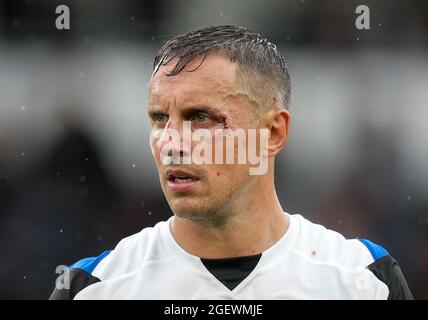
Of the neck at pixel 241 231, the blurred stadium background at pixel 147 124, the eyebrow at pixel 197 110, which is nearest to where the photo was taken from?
the eyebrow at pixel 197 110

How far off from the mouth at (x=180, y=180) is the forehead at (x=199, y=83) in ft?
1.05

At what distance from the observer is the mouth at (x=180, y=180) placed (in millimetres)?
3322

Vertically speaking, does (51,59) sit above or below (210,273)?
above

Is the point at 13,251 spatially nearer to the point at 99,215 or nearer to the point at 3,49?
the point at 99,215

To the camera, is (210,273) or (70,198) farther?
(70,198)

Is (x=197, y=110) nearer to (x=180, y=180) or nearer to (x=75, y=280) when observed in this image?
(x=180, y=180)

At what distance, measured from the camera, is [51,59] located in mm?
7637

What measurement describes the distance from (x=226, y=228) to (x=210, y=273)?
0.27 m

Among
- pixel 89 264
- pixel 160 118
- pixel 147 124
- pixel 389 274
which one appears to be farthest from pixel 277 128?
pixel 147 124

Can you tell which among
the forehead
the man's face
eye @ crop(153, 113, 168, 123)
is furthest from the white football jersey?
the forehead

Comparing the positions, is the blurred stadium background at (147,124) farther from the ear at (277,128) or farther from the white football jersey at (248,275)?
the ear at (277,128)

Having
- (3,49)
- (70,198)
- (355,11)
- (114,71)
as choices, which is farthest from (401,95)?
(3,49)

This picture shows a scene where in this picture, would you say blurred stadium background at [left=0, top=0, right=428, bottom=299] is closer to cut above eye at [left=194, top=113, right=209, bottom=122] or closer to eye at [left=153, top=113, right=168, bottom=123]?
eye at [left=153, top=113, right=168, bottom=123]

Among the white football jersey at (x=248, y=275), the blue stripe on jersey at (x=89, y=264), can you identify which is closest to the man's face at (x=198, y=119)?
the white football jersey at (x=248, y=275)
